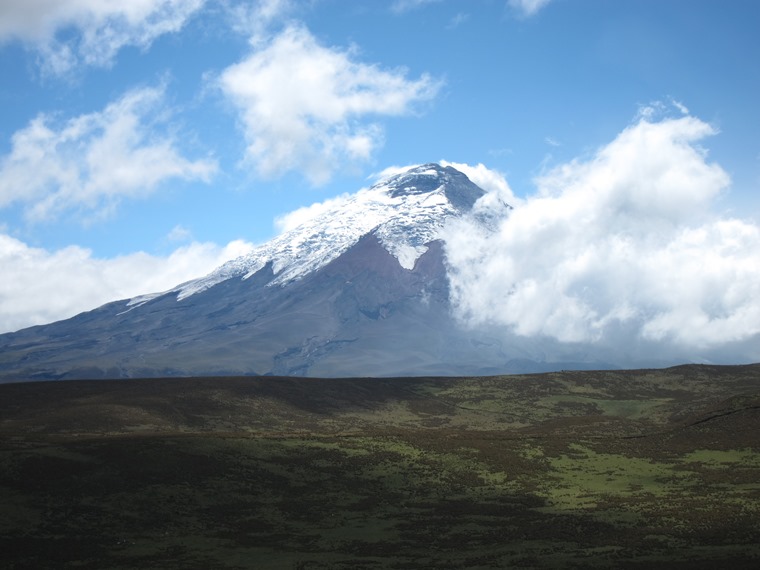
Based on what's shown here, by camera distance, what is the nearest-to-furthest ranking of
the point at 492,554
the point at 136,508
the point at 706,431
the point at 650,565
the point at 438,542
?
the point at 650,565
the point at 492,554
the point at 438,542
the point at 136,508
the point at 706,431

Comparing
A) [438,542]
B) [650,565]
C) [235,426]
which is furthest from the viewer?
[235,426]

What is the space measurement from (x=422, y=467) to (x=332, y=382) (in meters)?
86.9

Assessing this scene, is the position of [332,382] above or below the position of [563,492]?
above

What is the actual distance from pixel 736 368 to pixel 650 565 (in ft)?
519

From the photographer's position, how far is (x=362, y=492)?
8331 centimetres

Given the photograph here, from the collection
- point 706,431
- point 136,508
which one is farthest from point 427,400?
point 136,508

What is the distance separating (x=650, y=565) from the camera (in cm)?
5122

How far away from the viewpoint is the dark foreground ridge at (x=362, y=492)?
59438 mm

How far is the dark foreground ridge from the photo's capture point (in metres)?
59.4

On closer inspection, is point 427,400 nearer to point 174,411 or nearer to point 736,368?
point 174,411

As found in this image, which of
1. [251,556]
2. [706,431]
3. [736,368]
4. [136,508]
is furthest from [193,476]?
[736,368]

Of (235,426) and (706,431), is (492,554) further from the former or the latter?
(235,426)

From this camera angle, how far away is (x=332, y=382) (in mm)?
178500

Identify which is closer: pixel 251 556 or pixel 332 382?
pixel 251 556
